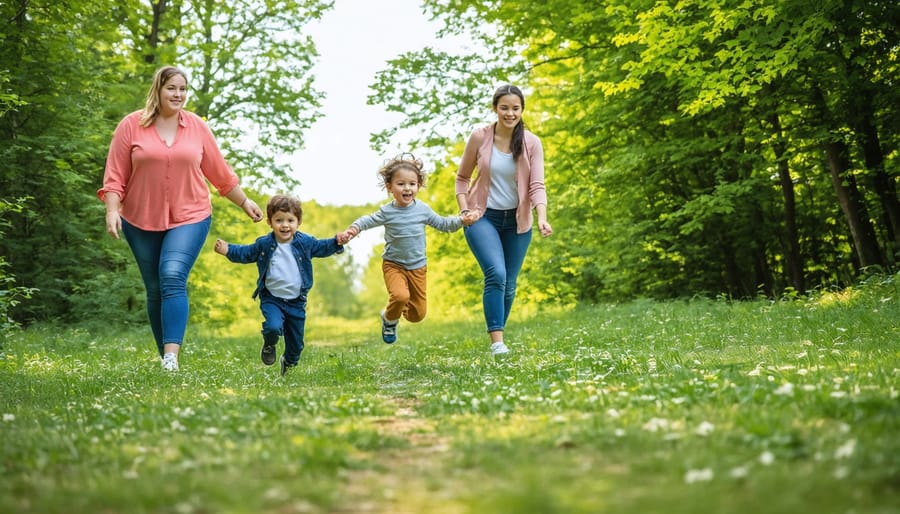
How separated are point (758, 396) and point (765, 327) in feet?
20.0

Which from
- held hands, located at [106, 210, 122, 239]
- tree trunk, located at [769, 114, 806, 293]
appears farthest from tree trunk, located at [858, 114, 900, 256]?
held hands, located at [106, 210, 122, 239]

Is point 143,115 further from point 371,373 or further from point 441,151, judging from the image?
point 441,151

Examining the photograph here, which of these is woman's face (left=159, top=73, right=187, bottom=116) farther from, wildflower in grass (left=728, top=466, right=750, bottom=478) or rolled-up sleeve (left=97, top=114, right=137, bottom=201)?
wildflower in grass (left=728, top=466, right=750, bottom=478)

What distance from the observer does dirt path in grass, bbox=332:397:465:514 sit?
293 centimetres

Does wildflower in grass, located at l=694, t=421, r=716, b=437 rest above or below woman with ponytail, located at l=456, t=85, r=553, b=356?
below

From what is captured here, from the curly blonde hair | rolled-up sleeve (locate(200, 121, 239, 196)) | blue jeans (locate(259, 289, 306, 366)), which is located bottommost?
blue jeans (locate(259, 289, 306, 366))

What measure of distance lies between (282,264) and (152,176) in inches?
60.9

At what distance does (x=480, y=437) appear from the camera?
4.10 meters

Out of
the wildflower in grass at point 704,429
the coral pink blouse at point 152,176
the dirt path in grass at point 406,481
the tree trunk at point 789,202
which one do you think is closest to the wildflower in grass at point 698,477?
the wildflower in grass at point 704,429

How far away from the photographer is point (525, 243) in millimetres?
9031

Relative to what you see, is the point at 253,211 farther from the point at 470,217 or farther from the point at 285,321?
the point at 470,217

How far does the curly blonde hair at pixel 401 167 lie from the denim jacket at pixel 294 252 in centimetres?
107

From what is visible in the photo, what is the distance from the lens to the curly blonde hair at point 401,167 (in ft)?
27.8

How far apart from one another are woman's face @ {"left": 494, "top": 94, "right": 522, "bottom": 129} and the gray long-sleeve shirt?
1.20 meters
